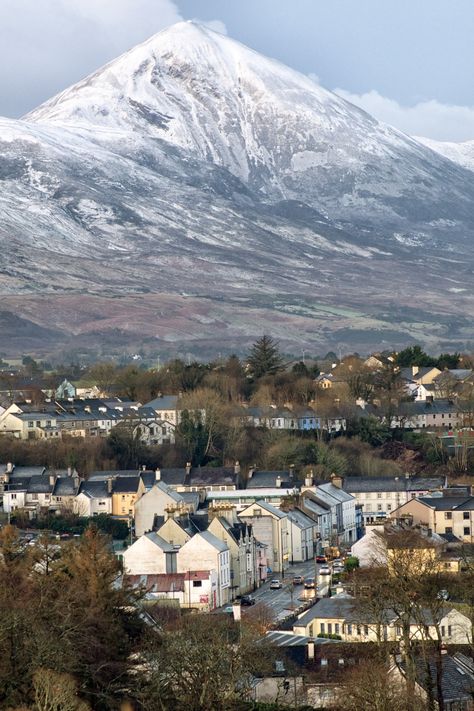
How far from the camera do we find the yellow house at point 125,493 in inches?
3029

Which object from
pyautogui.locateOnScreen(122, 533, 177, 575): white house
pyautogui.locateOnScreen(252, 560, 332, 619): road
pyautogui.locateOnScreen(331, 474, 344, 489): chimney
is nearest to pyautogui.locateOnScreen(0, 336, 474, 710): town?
pyautogui.locateOnScreen(122, 533, 177, 575): white house

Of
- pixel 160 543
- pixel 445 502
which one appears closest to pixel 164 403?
pixel 445 502

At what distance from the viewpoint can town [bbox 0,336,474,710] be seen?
132 ft

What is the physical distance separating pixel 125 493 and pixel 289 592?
21.4 meters

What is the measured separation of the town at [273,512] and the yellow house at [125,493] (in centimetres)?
10

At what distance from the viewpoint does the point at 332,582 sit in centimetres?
5638

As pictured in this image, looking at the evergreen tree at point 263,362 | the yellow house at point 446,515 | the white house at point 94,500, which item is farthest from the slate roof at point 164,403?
the yellow house at point 446,515

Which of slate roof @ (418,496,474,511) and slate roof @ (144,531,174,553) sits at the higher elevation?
slate roof @ (418,496,474,511)

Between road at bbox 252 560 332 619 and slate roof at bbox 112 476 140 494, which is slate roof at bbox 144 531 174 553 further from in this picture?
slate roof at bbox 112 476 140 494

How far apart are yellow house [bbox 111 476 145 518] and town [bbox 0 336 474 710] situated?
0.10 meters

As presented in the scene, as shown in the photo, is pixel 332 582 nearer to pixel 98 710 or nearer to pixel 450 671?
pixel 450 671

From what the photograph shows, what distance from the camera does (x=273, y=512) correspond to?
221ft

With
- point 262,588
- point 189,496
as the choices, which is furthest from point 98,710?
point 189,496

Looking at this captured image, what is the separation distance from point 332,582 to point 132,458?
110 ft
